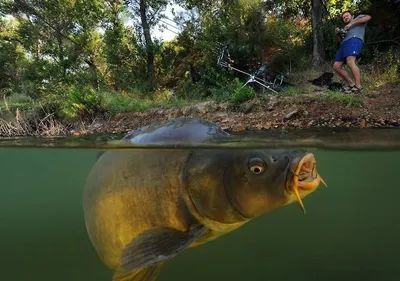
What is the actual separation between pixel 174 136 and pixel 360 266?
687 centimetres

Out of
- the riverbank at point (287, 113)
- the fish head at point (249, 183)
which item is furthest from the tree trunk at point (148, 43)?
the fish head at point (249, 183)

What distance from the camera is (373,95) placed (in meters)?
11.3

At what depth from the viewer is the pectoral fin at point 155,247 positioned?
96.4 inches

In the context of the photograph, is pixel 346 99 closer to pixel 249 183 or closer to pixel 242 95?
pixel 242 95

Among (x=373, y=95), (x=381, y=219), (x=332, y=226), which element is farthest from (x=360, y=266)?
(x=381, y=219)

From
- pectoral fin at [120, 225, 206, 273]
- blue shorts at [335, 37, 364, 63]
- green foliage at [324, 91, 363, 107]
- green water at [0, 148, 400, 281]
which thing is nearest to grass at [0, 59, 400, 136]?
green foliage at [324, 91, 363, 107]

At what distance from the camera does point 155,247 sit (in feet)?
8.35

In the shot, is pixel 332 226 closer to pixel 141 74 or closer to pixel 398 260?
pixel 398 260

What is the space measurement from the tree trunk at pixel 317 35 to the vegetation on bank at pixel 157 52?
29 centimetres

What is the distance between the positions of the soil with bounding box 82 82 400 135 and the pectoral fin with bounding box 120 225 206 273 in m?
8.64

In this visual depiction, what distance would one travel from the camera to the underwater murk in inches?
110

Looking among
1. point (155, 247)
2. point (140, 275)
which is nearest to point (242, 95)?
point (140, 275)

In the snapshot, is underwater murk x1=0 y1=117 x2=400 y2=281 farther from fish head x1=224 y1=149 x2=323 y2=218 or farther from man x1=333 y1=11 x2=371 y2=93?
man x1=333 y1=11 x2=371 y2=93

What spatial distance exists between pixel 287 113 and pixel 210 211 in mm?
9431
